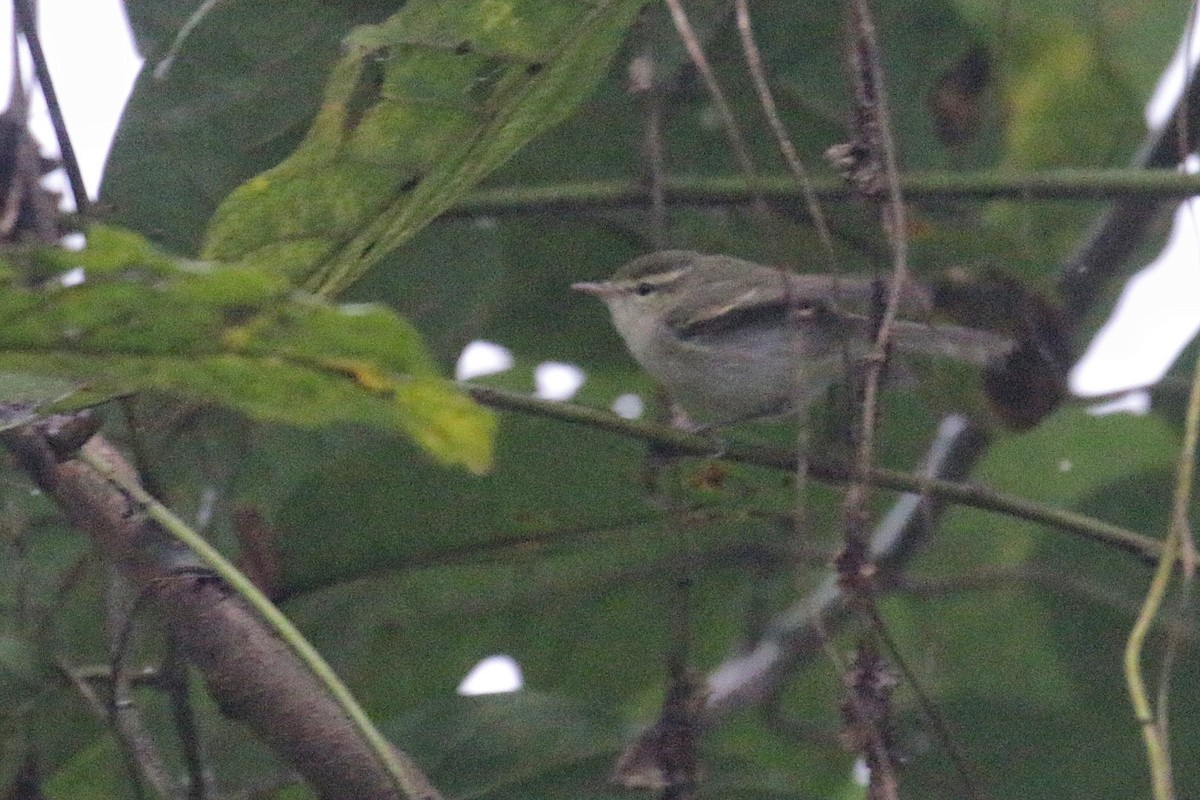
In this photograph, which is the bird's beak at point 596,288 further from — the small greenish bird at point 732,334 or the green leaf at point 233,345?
the green leaf at point 233,345

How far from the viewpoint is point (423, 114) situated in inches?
77.6

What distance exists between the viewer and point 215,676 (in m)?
1.84

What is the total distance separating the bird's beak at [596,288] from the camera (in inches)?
125

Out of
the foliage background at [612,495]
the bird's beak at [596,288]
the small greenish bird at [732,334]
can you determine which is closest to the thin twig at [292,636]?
the foliage background at [612,495]

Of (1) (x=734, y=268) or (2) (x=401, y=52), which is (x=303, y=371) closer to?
(2) (x=401, y=52)

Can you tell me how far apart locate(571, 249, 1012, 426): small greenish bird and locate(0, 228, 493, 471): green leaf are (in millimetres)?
1561

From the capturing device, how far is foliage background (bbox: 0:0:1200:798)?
2.45 meters

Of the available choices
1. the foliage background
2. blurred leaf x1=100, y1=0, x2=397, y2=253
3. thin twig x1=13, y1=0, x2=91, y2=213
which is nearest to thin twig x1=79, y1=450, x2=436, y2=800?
thin twig x1=13, y1=0, x2=91, y2=213

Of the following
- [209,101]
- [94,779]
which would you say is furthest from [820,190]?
[94,779]

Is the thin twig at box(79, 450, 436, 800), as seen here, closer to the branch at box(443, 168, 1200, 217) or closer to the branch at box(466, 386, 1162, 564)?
the branch at box(466, 386, 1162, 564)

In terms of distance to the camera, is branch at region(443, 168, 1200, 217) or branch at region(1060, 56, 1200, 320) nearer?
branch at region(443, 168, 1200, 217)

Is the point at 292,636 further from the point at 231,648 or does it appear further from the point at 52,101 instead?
the point at 52,101

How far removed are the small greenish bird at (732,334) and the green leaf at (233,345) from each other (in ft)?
5.12

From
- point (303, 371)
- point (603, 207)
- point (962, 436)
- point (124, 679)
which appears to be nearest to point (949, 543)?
point (962, 436)
